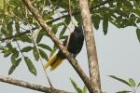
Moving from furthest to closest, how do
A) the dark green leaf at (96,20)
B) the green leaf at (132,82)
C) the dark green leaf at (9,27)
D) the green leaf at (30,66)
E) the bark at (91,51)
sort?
Answer: the green leaf at (30,66) → the dark green leaf at (96,20) → the dark green leaf at (9,27) → the green leaf at (132,82) → the bark at (91,51)

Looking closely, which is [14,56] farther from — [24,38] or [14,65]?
[24,38]

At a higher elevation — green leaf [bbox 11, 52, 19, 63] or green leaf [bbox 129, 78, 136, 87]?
green leaf [bbox 11, 52, 19, 63]

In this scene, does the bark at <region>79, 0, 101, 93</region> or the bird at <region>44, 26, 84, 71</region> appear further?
the bird at <region>44, 26, 84, 71</region>

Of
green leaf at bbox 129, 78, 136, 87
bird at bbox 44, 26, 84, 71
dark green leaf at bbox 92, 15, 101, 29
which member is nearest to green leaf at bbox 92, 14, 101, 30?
dark green leaf at bbox 92, 15, 101, 29

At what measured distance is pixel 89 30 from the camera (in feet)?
4.69

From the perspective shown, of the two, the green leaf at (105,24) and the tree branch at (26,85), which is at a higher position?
the tree branch at (26,85)

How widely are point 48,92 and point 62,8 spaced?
0.94 meters

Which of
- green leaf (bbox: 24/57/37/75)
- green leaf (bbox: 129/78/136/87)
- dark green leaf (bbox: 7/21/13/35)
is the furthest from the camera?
green leaf (bbox: 24/57/37/75)

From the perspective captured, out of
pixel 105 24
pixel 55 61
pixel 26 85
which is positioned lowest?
pixel 55 61

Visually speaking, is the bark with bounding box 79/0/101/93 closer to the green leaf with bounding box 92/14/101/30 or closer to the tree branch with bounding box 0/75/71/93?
the tree branch with bounding box 0/75/71/93

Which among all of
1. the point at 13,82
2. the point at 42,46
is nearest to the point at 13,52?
the point at 42,46

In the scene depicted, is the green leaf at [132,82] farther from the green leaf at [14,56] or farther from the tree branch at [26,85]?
the green leaf at [14,56]

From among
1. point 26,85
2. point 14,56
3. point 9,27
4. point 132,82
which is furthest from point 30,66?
point 26,85

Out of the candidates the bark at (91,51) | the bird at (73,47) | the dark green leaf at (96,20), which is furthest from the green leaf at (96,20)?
the bark at (91,51)
